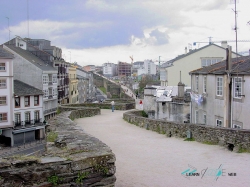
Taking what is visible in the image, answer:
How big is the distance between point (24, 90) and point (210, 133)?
38.4 meters

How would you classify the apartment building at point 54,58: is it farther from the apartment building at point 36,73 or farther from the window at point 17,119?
the window at point 17,119

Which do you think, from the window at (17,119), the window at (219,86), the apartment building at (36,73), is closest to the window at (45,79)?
the apartment building at (36,73)

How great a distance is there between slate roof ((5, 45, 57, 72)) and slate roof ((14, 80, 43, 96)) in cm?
425

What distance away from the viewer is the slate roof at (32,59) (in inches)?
2072

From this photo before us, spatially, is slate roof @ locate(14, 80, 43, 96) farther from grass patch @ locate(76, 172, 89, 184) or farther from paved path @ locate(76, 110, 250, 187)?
grass patch @ locate(76, 172, 89, 184)

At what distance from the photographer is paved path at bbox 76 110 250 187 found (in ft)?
28.8

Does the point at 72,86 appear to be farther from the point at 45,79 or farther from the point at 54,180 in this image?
the point at 54,180

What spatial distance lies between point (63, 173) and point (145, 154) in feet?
22.9

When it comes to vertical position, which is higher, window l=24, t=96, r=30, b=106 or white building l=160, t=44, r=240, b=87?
white building l=160, t=44, r=240, b=87

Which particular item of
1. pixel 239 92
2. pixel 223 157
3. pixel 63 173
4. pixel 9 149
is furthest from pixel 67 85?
pixel 63 173

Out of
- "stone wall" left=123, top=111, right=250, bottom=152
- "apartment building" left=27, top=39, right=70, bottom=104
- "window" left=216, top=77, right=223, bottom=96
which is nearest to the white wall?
"apartment building" left=27, top=39, right=70, bottom=104

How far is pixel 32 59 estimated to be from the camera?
55.0 metres

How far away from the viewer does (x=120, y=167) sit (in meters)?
10.4

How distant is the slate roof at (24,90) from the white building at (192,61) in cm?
1955
